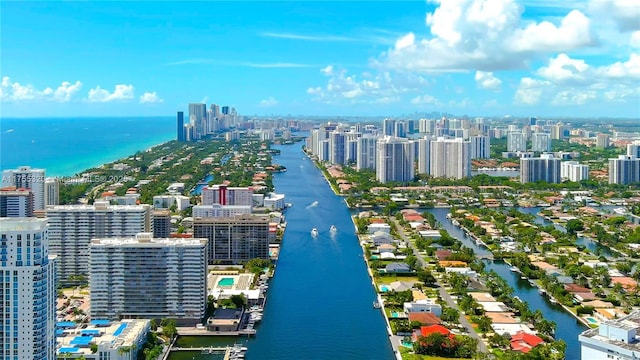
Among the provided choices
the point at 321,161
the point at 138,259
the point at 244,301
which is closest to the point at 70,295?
the point at 138,259

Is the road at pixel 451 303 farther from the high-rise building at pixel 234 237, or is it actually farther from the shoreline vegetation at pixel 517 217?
the high-rise building at pixel 234 237

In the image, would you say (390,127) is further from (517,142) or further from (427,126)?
(517,142)

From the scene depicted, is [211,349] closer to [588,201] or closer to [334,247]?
[334,247]

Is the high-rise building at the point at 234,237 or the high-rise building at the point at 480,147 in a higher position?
the high-rise building at the point at 480,147

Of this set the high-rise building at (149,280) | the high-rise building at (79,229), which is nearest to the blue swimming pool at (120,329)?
the high-rise building at (149,280)

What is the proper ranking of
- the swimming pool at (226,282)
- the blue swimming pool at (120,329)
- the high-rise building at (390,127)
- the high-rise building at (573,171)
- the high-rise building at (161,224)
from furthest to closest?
the high-rise building at (390,127) < the high-rise building at (573,171) < the high-rise building at (161,224) < the swimming pool at (226,282) < the blue swimming pool at (120,329)

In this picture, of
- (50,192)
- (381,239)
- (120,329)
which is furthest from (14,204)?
(381,239)

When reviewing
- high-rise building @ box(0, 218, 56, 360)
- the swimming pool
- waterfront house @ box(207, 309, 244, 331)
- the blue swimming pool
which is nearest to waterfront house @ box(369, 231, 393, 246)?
the swimming pool
